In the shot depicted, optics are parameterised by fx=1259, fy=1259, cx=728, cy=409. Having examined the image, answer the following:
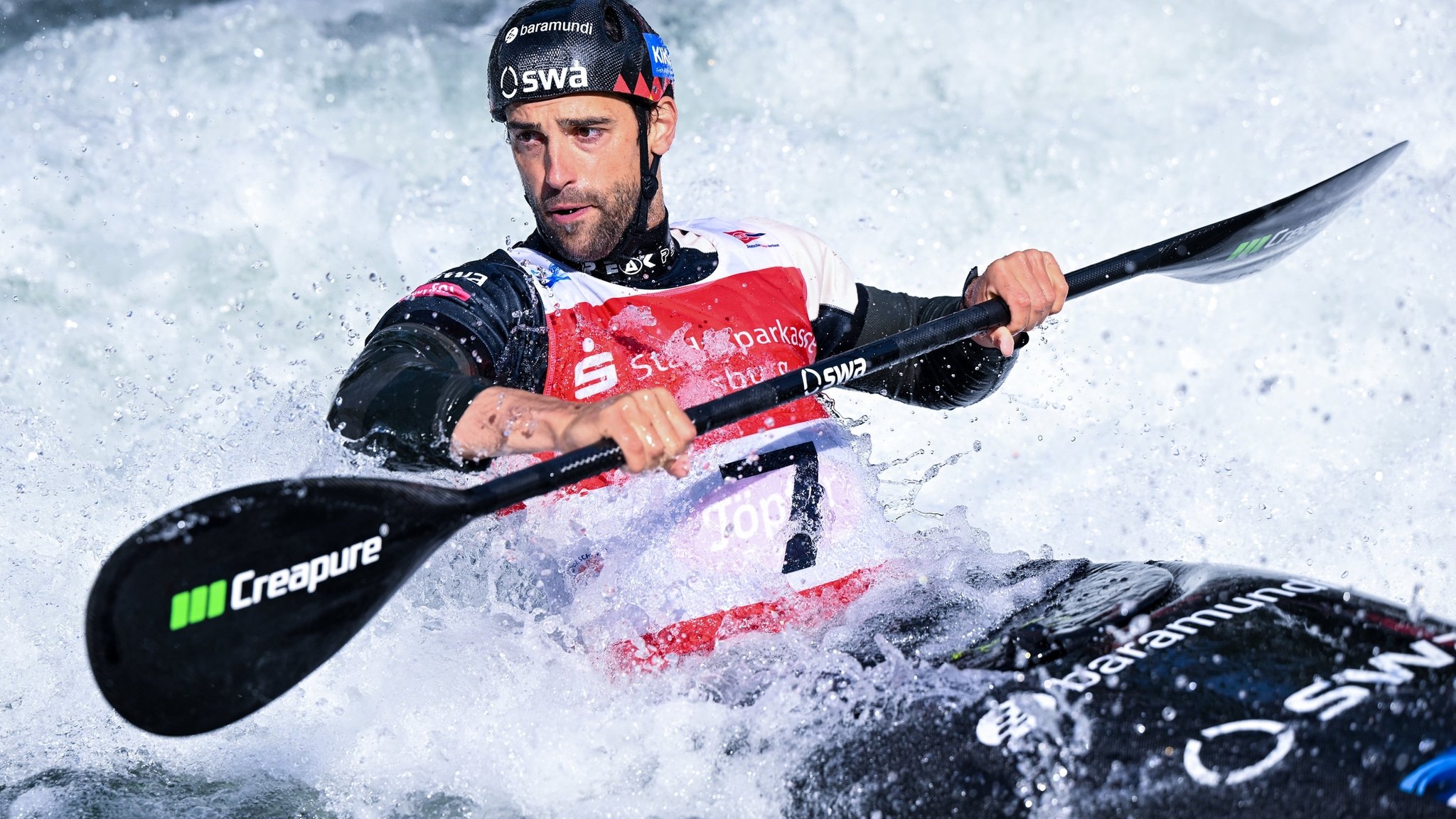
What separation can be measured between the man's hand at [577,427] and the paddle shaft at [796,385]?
3cm

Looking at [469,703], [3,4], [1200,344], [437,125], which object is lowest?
[469,703]

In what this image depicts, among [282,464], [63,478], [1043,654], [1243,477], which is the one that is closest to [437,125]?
[63,478]

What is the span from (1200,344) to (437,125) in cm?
342

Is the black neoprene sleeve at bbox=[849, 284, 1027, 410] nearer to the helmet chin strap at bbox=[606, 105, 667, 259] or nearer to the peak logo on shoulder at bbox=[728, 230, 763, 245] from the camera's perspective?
the peak logo on shoulder at bbox=[728, 230, 763, 245]

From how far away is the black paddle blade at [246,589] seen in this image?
1812 millimetres

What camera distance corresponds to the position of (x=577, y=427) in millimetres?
1928

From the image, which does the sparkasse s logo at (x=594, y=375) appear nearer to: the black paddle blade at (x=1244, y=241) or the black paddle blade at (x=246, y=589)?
the black paddle blade at (x=246, y=589)

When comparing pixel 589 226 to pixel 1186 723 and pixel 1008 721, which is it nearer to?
pixel 1008 721

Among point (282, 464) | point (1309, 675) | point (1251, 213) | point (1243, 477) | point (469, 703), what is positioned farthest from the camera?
point (1243, 477)

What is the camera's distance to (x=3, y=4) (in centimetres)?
578

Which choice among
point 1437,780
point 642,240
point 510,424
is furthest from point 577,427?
Answer: point 1437,780

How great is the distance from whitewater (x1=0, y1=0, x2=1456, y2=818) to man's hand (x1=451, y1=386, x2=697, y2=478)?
994 mm

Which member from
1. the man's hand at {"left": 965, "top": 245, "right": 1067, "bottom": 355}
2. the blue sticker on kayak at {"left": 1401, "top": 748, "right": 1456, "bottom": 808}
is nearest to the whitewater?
the man's hand at {"left": 965, "top": 245, "right": 1067, "bottom": 355}

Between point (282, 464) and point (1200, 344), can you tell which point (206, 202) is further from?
point (1200, 344)
